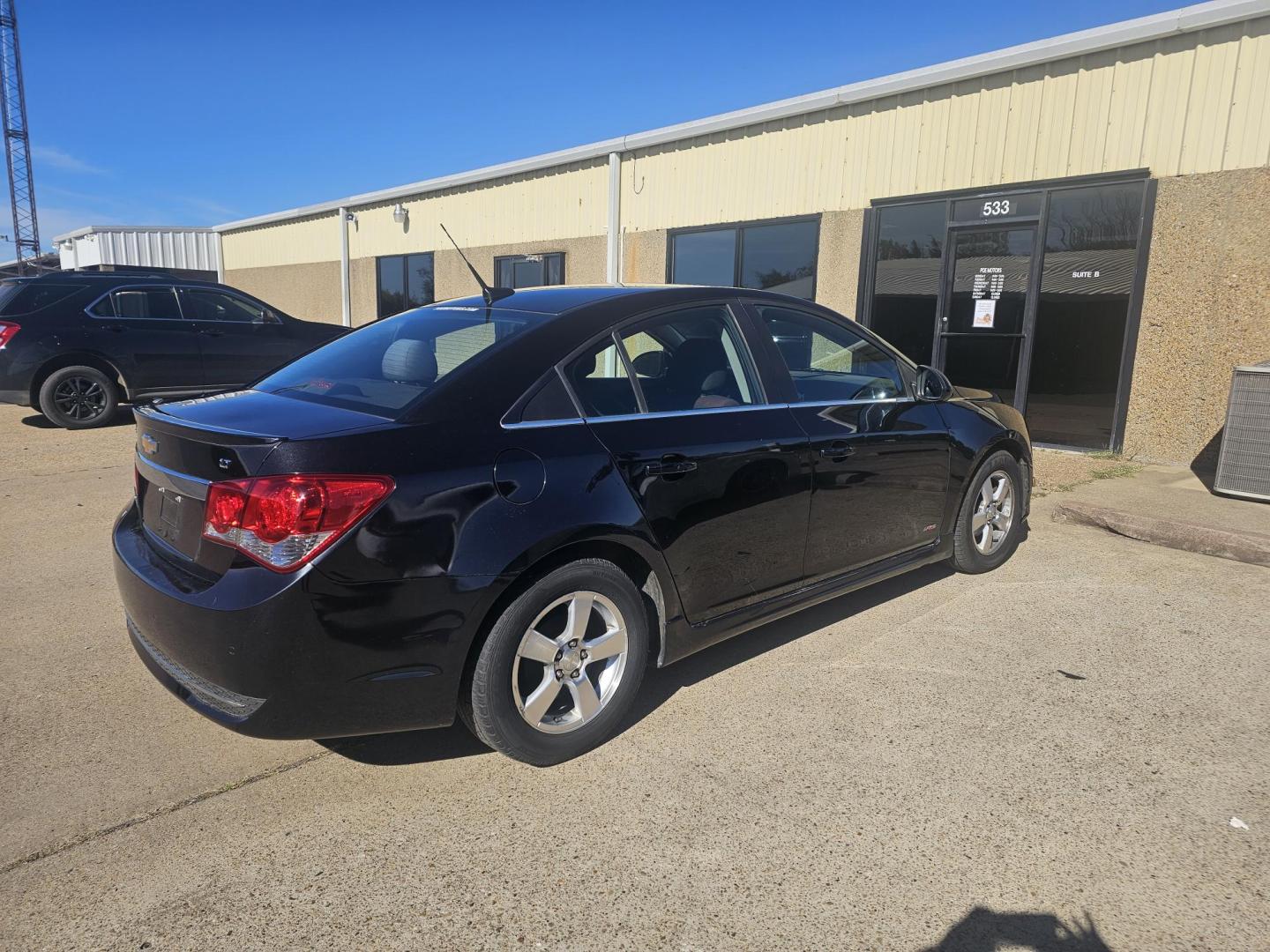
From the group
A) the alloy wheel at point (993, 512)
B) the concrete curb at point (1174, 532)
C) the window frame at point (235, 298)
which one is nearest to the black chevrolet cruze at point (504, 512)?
the alloy wheel at point (993, 512)

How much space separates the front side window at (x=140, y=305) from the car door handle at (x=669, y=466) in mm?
8876

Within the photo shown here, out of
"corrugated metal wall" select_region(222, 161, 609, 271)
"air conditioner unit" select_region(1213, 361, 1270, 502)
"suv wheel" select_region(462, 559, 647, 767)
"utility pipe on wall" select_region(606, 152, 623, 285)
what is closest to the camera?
"suv wheel" select_region(462, 559, 647, 767)

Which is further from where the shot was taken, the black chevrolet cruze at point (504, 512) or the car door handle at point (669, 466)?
the car door handle at point (669, 466)

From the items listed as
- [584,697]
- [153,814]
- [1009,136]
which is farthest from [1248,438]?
[153,814]

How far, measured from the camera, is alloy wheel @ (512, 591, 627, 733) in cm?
272

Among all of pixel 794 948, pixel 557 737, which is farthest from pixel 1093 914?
pixel 557 737

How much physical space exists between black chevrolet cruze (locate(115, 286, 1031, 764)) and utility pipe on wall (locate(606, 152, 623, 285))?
9.27 meters

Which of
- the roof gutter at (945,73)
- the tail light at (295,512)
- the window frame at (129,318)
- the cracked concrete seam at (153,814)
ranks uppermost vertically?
the roof gutter at (945,73)

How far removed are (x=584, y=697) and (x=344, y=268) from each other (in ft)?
60.2

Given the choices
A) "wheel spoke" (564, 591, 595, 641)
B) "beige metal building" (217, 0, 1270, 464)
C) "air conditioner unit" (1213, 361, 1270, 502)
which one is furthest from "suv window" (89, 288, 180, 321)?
"air conditioner unit" (1213, 361, 1270, 502)

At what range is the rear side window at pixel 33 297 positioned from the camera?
29.4 feet

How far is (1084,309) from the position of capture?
8180mm

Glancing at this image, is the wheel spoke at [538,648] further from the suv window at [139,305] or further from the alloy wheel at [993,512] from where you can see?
the suv window at [139,305]

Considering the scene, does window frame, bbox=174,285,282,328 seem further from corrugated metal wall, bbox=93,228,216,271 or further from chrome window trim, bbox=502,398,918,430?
corrugated metal wall, bbox=93,228,216,271
